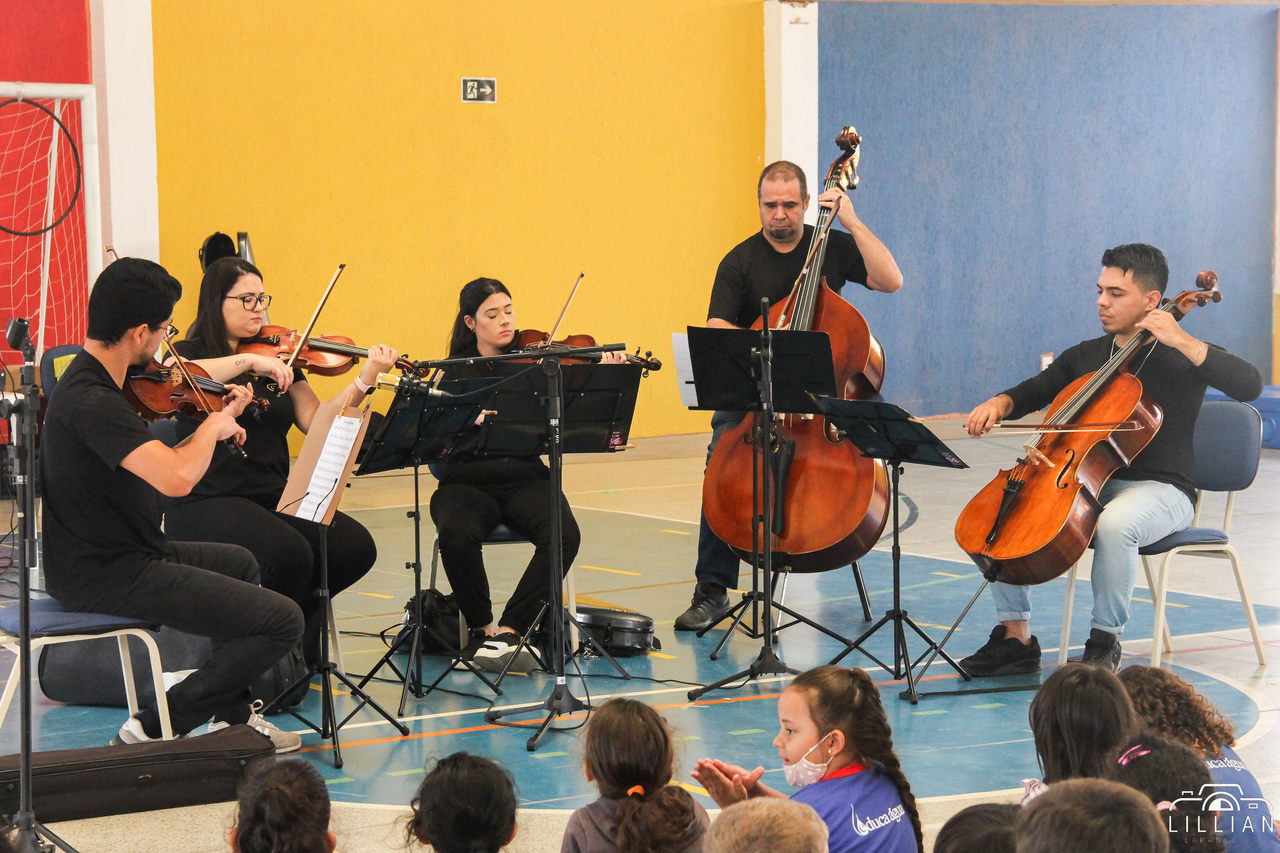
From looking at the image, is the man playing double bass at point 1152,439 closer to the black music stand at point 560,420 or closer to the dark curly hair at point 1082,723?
the black music stand at point 560,420

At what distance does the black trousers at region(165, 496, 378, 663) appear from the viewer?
13.2 feet

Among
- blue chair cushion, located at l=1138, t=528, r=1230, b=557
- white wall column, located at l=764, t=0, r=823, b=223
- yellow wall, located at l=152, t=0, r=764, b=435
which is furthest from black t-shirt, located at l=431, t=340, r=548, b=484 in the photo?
white wall column, located at l=764, t=0, r=823, b=223

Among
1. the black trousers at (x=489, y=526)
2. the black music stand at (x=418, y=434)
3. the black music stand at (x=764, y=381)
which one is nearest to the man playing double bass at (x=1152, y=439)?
the black music stand at (x=764, y=381)

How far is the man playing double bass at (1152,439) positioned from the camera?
403cm

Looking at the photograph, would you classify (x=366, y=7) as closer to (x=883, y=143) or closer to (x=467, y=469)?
(x=883, y=143)

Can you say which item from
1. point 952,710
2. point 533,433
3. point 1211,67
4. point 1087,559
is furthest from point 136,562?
point 1211,67

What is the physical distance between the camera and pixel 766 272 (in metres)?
4.85

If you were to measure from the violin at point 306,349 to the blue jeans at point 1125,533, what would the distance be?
218 cm

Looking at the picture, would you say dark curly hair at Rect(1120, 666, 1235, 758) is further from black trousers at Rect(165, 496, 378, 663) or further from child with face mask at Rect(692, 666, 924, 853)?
black trousers at Rect(165, 496, 378, 663)

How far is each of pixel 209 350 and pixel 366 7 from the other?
5.22 meters

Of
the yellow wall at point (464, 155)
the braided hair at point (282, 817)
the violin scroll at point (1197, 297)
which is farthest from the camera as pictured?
the yellow wall at point (464, 155)

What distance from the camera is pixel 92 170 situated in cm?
776

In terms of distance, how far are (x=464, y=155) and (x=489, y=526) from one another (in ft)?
17.0

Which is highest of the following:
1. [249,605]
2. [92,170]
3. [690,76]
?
[690,76]
